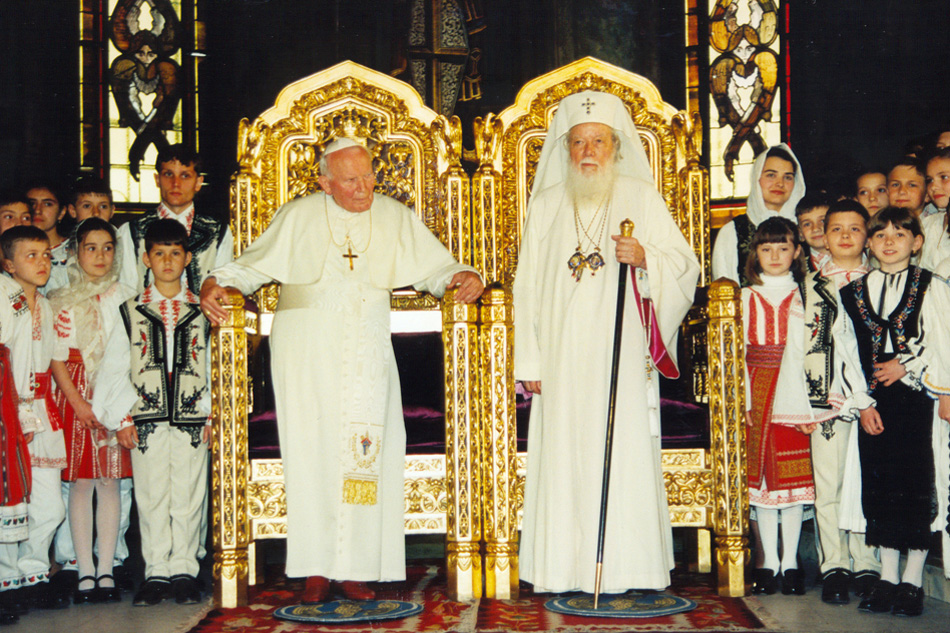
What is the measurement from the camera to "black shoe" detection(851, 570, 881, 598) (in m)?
4.56

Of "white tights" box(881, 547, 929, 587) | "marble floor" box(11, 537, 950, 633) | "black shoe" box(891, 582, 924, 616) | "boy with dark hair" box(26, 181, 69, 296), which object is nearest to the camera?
"marble floor" box(11, 537, 950, 633)

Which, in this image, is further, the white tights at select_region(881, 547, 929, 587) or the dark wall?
the dark wall

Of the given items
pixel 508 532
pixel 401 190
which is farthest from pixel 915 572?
pixel 401 190

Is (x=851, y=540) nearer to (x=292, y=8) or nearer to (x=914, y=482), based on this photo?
(x=914, y=482)

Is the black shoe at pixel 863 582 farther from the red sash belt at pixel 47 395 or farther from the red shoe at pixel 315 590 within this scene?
the red sash belt at pixel 47 395

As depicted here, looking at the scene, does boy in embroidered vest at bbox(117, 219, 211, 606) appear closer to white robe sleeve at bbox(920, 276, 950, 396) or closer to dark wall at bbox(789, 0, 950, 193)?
white robe sleeve at bbox(920, 276, 950, 396)

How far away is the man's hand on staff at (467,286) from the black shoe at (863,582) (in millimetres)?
2034

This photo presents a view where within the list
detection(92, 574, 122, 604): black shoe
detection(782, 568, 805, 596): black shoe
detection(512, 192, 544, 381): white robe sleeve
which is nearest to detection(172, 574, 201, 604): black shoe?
detection(92, 574, 122, 604): black shoe

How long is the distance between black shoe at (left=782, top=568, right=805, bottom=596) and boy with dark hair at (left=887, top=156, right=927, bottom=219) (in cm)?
181

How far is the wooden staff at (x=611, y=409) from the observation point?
436 centimetres

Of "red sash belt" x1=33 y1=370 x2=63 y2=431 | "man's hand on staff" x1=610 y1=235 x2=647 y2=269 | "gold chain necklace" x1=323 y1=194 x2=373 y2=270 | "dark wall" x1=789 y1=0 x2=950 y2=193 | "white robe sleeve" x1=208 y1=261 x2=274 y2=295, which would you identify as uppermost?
"dark wall" x1=789 y1=0 x2=950 y2=193

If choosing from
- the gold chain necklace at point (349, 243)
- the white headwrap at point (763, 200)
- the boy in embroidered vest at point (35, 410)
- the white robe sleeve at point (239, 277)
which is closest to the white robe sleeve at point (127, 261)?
the boy in embroidered vest at point (35, 410)

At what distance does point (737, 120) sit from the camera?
8.84 meters

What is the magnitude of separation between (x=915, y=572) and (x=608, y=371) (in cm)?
147
